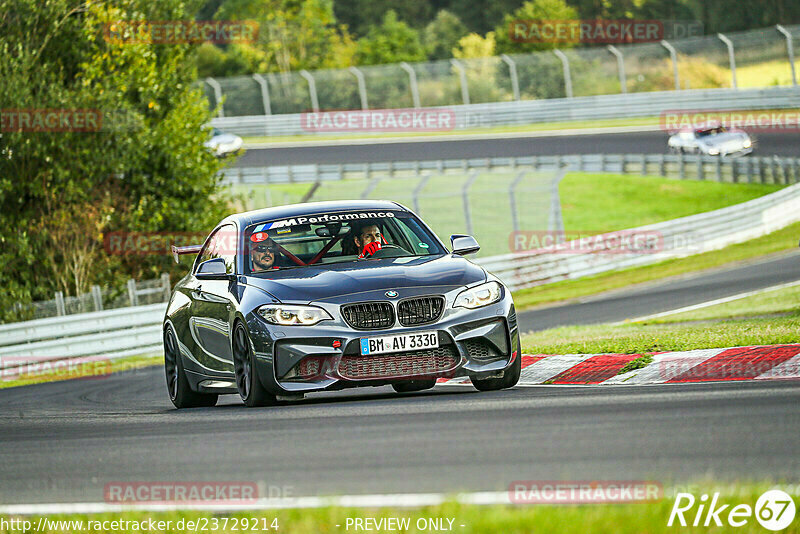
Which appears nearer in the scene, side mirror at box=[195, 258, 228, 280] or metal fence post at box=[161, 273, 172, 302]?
side mirror at box=[195, 258, 228, 280]

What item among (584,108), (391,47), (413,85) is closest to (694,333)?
(584,108)

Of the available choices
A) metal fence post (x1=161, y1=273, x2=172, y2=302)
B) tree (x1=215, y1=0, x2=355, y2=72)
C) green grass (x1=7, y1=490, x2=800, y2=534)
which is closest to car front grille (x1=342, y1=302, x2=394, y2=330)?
green grass (x1=7, y1=490, x2=800, y2=534)

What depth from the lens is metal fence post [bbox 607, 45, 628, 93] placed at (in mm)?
50438

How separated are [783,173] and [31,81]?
921 inches

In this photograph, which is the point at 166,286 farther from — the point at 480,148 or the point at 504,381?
the point at 480,148

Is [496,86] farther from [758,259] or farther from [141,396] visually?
[141,396]

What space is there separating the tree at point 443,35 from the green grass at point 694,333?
69811 millimetres

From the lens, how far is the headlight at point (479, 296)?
29.1 ft

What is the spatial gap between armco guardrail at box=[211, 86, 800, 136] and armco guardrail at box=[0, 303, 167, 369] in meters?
31.8

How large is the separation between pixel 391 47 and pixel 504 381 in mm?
72600

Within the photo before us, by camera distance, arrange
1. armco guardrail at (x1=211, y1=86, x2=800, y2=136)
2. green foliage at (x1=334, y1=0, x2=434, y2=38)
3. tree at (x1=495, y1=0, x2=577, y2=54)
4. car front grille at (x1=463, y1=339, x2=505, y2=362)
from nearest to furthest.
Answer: car front grille at (x1=463, y1=339, x2=505, y2=362) → armco guardrail at (x1=211, y1=86, x2=800, y2=136) → tree at (x1=495, y1=0, x2=577, y2=54) → green foliage at (x1=334, y1=0, x2=434, y2=38)

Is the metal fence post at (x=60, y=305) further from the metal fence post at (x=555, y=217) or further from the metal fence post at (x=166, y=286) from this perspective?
the metal fence post at (x=555, y=217)

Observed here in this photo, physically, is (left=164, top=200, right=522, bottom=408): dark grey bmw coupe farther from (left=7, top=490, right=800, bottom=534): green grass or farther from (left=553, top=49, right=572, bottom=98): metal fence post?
(left=553, top=49, right=572, bottom=98): metal fence post

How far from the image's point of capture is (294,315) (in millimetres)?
8758
